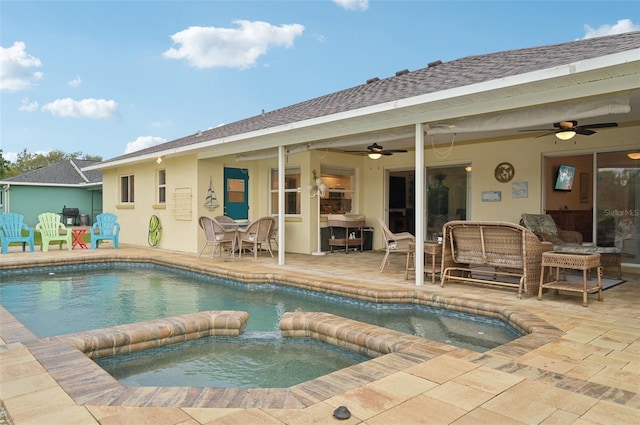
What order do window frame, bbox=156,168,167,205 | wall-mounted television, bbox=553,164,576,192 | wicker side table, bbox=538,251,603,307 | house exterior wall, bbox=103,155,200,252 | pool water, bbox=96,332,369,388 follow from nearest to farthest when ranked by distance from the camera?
pool water, bbox=96,332,369,388, wicker side table, bbox=538,251,603,307, wall-mounted television, bbox=553,164,576,192, house exterior wall, bbox=103,155,200,252, window frame, bbox=156,168,167,205

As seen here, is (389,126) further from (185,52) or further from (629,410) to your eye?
(185,52)

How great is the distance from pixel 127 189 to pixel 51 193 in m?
11.1

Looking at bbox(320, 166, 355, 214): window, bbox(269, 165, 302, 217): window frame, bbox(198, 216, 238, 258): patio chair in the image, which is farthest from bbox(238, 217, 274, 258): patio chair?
bbox(320, 166, 355, 214): window

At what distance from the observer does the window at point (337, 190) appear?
1045 cm

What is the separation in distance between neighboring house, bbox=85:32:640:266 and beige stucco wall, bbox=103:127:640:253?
26 millimetres

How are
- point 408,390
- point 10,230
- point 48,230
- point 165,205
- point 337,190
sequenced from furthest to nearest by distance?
point 165,205 < point 337,190 < point 48,230 < point 10,230 < point 408,390

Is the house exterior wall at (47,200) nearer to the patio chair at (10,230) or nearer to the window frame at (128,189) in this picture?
the window frame at (128,189)

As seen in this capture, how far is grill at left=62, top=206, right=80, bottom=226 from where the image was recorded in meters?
20.0

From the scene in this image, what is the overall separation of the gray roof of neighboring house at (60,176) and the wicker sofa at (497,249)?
19.3 m

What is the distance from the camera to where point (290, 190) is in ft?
34.6

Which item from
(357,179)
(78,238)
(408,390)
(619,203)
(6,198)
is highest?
(357,179)

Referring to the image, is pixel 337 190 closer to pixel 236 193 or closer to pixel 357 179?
pixel 357 179

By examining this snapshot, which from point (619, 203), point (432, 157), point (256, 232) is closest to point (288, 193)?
point (256, 232)

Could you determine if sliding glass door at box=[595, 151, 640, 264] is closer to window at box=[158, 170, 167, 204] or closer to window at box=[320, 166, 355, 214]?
window at box=[320, 166, 355, 214]
